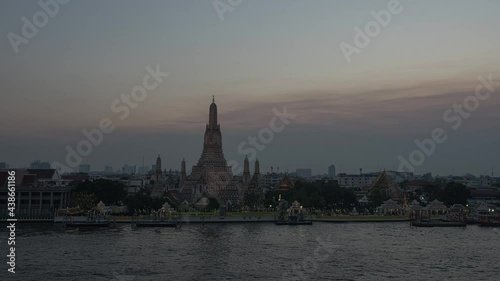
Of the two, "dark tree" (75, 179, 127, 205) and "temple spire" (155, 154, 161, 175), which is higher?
"temple spire" (155, 154, 161, 175)

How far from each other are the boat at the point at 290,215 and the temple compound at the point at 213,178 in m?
12.7

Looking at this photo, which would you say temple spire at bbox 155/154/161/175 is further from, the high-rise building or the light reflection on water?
the light reflection on water

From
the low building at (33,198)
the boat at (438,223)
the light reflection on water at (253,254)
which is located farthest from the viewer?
the low building at (33,198)

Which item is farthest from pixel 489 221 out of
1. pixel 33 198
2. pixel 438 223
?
pixel 33 198

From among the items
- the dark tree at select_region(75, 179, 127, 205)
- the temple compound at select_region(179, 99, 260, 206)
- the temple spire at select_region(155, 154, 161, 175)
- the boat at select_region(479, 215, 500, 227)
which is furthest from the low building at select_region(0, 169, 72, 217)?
the boat at select_region(479, 215, 500, 227)

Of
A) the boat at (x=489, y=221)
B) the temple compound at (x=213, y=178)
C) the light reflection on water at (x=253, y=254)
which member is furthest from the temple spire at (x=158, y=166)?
the boat at (x=489, y=221)

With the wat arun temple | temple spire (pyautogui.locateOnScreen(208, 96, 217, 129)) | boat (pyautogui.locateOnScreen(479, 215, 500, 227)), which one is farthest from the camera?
temple spire (pyautogui.locateOnScreen(208, 96, 217, 129))

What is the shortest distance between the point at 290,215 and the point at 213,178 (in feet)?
71.3

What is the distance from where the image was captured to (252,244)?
45625mm

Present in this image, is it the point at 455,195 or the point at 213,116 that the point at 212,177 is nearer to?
the point at 213,116

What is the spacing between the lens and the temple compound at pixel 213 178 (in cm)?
8419

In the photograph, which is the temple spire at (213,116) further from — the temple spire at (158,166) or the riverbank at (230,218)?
the riverbank at (230,218)

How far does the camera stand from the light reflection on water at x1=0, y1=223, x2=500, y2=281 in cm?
3281

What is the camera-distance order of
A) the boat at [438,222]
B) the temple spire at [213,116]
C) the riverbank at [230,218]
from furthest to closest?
Result: the temple spire at [213,116] → the riverbank at [230,218] → the boat at [438,222]
